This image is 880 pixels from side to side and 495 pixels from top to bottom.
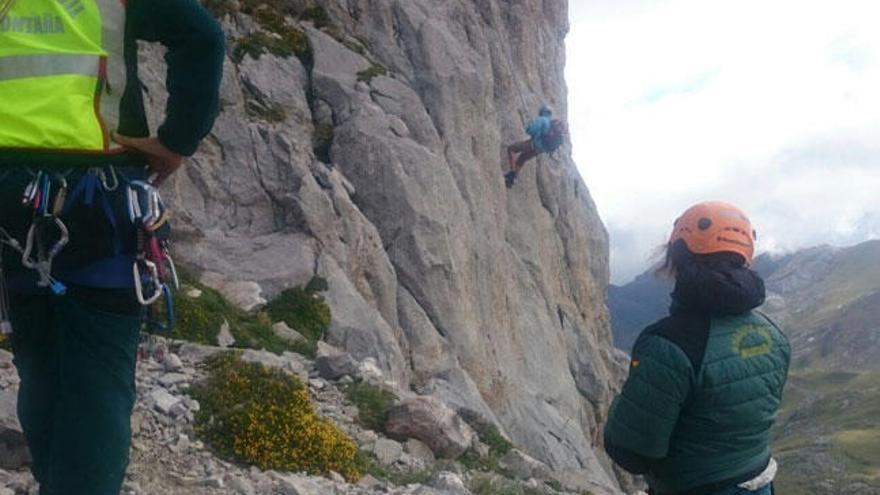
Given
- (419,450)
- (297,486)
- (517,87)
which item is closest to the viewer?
(297,486)

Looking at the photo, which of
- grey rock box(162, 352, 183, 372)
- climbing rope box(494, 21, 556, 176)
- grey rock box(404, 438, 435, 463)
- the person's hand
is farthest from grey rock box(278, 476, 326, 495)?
climbing rope box(494, 21, 556, 176)

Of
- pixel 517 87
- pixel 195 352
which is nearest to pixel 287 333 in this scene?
pixel 195 352

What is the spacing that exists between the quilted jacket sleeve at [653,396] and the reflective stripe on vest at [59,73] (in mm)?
3318

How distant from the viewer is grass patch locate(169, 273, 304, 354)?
1600cm

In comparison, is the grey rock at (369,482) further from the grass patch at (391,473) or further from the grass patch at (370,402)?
the grass patch at (370,402)

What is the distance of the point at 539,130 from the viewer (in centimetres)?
3697

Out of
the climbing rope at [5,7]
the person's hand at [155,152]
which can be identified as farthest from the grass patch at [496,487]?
the climbing rope at [5,7]

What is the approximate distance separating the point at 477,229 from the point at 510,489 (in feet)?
68.1

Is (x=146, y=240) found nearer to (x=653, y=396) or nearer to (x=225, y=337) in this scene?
(x=653, y=396)

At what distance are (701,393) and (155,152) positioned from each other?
3.50m

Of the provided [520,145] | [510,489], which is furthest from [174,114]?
[520,145]

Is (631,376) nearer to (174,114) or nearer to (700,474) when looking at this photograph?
(700,474)

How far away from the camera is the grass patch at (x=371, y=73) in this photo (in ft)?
99.4

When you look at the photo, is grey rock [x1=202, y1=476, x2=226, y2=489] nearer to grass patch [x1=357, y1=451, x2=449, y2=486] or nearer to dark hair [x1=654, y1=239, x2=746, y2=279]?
grass patch [x1=357, y1=451, x2=449, y2=486]
